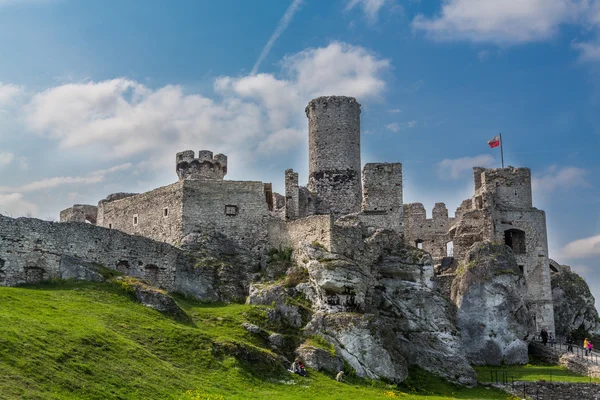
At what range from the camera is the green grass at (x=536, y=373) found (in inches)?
1649

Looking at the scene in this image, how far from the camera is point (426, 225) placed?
6084 centimetres

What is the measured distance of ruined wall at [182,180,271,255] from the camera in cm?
4603

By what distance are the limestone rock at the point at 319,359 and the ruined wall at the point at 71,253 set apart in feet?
33.3

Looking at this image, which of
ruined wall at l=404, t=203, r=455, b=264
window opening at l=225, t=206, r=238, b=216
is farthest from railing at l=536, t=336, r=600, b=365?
window opening at l=225, t=206, r=238, b=216

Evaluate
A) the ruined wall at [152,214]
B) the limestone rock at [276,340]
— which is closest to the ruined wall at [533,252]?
the ruined wall at [152,214]

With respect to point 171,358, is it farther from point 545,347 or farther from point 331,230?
point 545,347

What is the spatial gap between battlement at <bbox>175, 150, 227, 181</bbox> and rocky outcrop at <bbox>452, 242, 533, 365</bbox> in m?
18.4

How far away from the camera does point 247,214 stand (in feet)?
153

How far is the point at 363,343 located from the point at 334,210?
59.5ft

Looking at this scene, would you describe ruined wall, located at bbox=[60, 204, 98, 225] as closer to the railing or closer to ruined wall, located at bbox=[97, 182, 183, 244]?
ruined wall, located at bbox=[97, 182, 183, 244]

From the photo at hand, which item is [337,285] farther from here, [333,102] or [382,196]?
[333,102]

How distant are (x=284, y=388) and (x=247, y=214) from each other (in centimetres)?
1809

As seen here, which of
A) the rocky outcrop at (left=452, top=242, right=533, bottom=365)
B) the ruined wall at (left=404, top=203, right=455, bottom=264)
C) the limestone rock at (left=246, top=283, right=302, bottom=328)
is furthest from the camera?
the ruined wall at (left=404, top=203, right=455, bottom=264)

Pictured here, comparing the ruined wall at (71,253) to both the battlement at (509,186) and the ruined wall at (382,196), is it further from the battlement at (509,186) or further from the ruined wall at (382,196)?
the battlement at (509,186)
